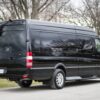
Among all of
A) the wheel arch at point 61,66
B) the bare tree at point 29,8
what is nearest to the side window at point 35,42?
the wheel arch at point 61,66

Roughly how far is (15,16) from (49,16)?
373 centimetres

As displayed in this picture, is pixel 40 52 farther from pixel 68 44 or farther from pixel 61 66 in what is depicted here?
pixel 68 44

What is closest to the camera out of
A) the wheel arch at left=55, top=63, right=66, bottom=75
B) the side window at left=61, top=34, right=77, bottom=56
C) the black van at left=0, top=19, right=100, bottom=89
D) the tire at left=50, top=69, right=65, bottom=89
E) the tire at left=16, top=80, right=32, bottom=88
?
the black van at left=0, top=19, right=100, bottom=89

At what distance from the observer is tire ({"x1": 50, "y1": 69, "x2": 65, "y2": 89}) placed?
16953 mm

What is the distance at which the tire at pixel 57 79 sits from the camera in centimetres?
1695

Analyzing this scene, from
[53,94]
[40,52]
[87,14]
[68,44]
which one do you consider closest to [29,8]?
[87,14]

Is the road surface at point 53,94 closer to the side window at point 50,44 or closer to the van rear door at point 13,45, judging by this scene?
the van rear door at point 13,45

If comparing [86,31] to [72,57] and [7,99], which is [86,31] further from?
[7,99]

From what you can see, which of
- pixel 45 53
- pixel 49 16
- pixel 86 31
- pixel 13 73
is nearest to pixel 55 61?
pixel 45 53

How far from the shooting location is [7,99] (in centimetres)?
1392

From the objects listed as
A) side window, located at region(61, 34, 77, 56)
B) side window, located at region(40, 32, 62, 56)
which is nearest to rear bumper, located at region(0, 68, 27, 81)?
side window, located at region(40, 32, 62, 56)

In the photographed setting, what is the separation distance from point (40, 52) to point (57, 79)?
141 cm

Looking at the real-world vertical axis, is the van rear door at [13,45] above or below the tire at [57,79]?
above

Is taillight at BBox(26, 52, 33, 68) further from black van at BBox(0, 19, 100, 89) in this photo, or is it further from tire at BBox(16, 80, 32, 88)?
tire at BBox(16, 80, 32, 88)
